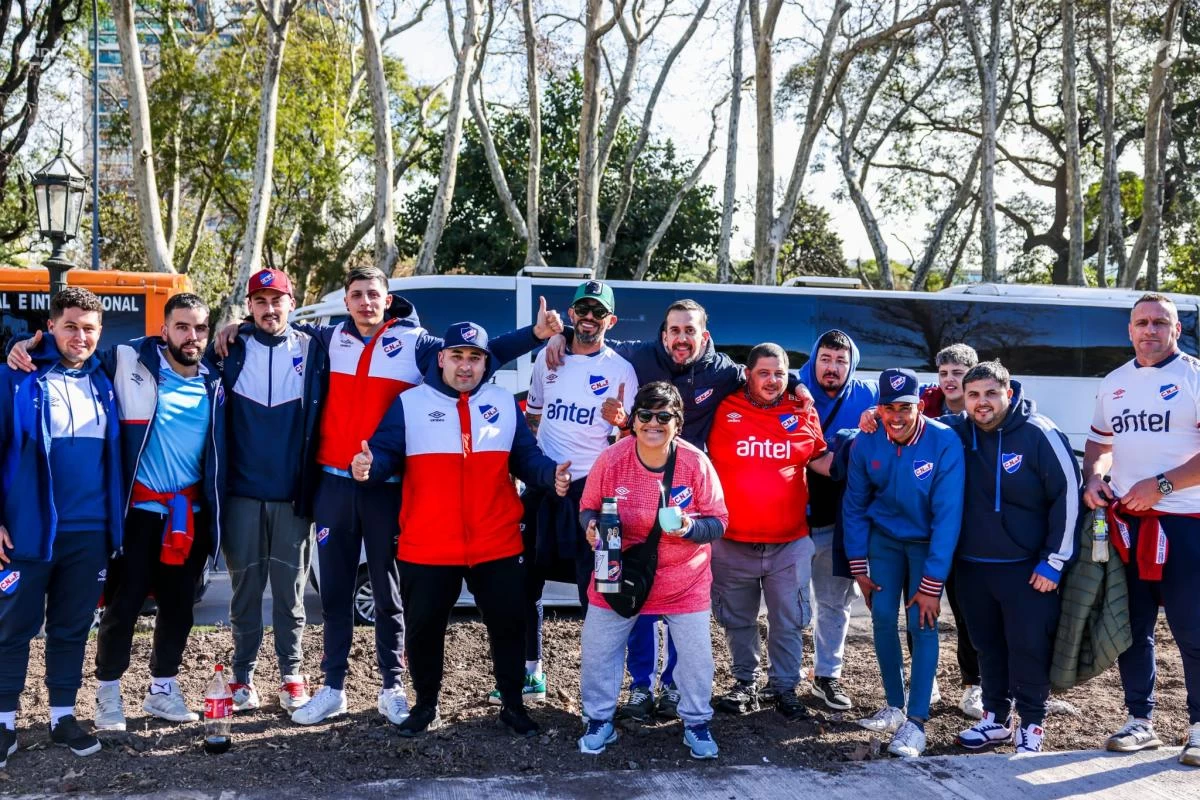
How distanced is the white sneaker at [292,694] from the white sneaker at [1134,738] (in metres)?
3.89

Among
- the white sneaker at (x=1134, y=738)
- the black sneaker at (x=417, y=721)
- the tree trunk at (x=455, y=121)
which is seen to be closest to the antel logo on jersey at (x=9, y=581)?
the black sneaker at (x=417, y=721)

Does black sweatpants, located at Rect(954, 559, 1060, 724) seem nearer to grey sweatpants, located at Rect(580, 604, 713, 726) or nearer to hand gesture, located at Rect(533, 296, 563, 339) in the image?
grey sweatpants, located at Rect(580, 604, 713, 726)

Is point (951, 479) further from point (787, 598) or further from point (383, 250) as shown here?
point (383, 250)

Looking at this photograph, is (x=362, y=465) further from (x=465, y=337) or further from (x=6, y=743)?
(x=6, y=743)

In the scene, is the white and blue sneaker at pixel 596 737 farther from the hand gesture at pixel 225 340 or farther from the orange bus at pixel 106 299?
the orange bus at pixel 106 299

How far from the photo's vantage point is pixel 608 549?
430 centimetres

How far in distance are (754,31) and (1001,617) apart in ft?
42.8

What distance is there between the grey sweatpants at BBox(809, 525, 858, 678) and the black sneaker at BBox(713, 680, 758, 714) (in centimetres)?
42

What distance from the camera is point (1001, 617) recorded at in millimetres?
4758

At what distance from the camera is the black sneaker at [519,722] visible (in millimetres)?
4746

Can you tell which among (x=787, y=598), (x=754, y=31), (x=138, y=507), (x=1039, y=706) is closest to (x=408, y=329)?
(x=138, y=507)

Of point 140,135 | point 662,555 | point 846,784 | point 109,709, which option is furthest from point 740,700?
point 140,135

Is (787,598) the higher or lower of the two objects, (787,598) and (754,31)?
the lower

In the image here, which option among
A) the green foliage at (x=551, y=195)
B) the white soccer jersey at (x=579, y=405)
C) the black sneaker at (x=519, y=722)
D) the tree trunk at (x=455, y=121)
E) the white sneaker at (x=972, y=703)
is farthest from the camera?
the green foliage at (x=551, y=195)
